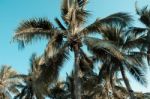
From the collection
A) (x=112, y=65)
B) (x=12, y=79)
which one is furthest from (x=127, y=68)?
(x=12, y=79)

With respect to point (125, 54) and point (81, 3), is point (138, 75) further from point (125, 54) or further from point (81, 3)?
point (81, 3)

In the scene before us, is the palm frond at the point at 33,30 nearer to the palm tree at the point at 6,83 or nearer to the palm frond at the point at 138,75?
the palm frond at the point at 138,75

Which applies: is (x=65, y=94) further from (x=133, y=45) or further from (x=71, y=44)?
(x=71, y=44)

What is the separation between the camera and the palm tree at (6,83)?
48428 mm

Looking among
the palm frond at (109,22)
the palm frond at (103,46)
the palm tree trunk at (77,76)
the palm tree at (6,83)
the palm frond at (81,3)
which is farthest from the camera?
the palm tree at (6,83)

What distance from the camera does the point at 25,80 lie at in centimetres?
4491

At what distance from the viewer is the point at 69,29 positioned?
2208cm

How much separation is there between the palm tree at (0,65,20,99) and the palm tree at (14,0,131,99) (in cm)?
2546

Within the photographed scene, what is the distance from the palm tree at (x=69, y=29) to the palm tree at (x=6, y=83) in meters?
25.5

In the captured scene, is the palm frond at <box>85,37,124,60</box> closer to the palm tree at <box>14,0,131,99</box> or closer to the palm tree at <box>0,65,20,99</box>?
the palm tree at <box>14,0,131,99</box>

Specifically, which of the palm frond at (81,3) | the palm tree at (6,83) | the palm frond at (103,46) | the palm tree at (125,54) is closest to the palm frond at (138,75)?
the palm tree at (125,54)

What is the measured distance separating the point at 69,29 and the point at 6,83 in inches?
1173

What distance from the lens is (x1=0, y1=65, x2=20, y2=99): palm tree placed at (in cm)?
4843

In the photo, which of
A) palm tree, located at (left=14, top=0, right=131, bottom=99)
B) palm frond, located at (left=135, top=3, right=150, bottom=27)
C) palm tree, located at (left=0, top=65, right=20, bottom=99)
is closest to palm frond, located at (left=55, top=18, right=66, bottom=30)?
palm tree, located at (left=14, top=0, right=131, bottom=99)
